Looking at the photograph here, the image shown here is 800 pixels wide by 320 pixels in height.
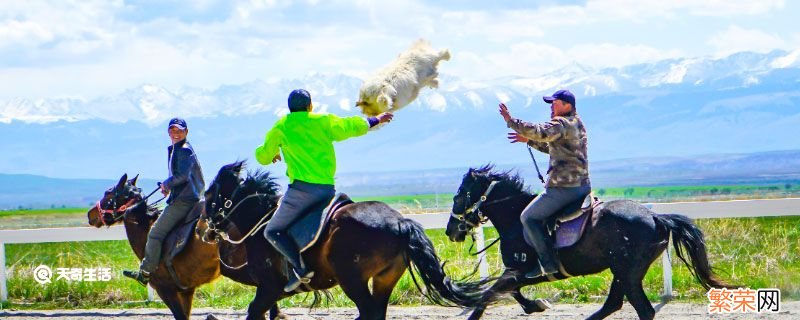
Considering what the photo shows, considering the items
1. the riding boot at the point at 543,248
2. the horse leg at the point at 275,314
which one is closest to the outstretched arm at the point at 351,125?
the riding boot at the point at 543,248

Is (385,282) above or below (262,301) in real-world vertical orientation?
above

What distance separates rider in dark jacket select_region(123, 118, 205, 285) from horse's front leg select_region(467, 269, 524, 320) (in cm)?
291

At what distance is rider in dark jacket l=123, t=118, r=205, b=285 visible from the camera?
1134 centimetres

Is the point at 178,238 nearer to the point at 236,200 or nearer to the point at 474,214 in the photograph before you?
the point at 236,200

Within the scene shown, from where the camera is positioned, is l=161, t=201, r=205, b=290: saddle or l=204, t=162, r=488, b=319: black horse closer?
l=204, t=162, r=488, b=319: black horse

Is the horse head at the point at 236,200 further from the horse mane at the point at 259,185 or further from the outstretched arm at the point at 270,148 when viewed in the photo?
the outstretched arm at the point at 270,148

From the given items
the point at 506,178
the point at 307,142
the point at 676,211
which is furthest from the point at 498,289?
the point at 676,211

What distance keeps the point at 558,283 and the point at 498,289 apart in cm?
344

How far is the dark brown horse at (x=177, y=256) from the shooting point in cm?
1123

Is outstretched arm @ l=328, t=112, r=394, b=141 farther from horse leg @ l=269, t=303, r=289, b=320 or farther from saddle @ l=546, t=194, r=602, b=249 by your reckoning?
horse leg @ l=269, t=303, r=289, b=320

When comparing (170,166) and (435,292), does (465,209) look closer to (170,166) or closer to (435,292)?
(435,292)

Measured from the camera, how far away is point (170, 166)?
37.1 feet

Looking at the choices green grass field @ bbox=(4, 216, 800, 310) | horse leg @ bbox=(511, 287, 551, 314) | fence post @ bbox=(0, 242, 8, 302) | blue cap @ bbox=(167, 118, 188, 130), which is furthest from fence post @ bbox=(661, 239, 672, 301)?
fence post @ bbox=(0, 242, 8, 302)

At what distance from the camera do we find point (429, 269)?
10.1 metres
